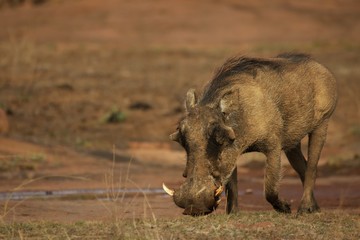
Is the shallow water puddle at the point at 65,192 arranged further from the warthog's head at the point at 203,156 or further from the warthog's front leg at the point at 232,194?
the warthog's head at the point at 203,156

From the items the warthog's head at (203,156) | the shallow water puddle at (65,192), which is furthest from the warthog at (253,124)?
the shallow water puddle at (65,192)

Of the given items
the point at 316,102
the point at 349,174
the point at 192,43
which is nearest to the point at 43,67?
the point at 192,43

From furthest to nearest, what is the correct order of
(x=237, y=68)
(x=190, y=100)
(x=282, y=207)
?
1. (x=237, y=68)
2. (x=282, y=207)
3. (x=190, y=100)

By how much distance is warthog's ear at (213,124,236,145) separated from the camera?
7.07m

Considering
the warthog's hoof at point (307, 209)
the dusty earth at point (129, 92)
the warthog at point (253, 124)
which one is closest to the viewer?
the warthog at point (253, 124)

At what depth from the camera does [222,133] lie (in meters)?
7.12

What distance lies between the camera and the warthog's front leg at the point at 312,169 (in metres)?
8.49

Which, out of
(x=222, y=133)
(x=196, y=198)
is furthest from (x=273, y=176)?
(x=196, y=198)

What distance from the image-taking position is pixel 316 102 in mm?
8898

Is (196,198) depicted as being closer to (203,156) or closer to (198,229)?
(198,229)

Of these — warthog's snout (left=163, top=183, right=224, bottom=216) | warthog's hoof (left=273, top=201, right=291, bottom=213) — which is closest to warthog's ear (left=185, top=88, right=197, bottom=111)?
warthog's snout (left=163, top=183, right=224, bottom=216)

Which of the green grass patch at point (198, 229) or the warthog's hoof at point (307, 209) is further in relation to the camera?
the warthog's hoof at point (307, 209)

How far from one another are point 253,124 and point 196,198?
1.29 metres

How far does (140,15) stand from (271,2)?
300 inches
